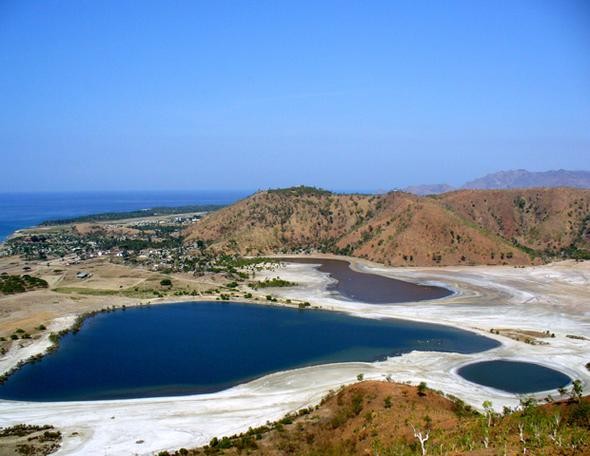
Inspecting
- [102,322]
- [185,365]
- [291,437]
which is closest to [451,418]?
[291,437]

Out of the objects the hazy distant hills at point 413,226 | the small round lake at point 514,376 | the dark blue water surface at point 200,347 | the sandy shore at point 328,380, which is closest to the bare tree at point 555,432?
the sandy shore at point 328,380

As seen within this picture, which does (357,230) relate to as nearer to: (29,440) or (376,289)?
(376,289)

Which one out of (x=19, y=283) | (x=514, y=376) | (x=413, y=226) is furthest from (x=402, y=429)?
(x=413, y=226)

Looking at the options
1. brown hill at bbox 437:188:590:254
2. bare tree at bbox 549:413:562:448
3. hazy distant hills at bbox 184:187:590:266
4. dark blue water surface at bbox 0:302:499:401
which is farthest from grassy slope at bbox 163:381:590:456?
brown hill at bbox 437:188:590:254

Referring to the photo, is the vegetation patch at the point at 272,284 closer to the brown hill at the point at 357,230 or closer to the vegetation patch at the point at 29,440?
the brown hill at the point at 357,230

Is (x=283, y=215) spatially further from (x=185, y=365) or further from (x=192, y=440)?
(x=192, y=440)

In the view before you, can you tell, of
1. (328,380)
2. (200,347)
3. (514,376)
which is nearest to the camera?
(328,380)
